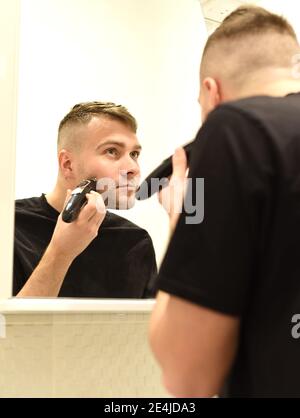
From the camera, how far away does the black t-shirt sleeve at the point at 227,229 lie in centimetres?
45

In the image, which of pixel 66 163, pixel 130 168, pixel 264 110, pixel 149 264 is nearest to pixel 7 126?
pixel 66 163

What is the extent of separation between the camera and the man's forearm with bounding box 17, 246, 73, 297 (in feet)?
2.62

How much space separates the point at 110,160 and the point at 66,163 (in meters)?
0.09

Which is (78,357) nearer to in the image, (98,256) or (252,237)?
(98,256)

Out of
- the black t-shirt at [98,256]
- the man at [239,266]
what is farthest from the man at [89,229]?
the man at [239,266]

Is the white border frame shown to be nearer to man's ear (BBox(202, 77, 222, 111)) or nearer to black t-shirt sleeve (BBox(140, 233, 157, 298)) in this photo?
black t-shirt sleeve (BBox(140, 233, 157, 298))

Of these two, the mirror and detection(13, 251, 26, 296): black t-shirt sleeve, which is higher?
the mirror

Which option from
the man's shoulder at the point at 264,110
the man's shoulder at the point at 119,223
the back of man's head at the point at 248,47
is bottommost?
the man's shoulder at the point at 119,223

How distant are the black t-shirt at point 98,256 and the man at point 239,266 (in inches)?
15.1

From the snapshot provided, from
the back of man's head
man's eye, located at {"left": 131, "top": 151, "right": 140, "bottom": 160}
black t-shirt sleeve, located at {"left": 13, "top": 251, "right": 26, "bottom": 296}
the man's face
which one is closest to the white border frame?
black t-shirt sleeve, located at {"left": 13, "top": 251, "right": 26, "bottom": 296}

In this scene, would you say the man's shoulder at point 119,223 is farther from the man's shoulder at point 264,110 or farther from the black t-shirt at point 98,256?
the man's shoulder at point 264,110

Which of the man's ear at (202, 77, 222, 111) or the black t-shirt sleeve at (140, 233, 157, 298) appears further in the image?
the black t-shirt sleeve at (140, 233, 157, 298)

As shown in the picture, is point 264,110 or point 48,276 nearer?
point 264,110

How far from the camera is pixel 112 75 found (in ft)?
3.13
